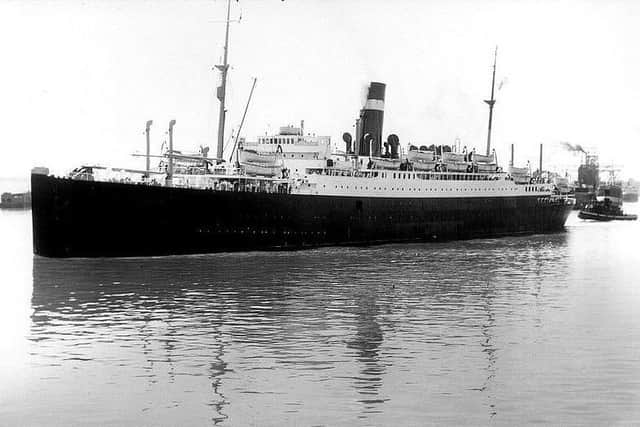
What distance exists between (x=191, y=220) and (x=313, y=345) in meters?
21.5

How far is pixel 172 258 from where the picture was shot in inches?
1484

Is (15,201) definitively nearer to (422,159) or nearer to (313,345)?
(422,159)

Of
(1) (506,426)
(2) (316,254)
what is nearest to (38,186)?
(2) (316,254)

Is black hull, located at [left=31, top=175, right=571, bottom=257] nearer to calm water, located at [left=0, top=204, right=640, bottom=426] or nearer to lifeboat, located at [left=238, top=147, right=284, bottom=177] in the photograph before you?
lifeboat, located at [left=238, top=147, right=284, bottom=177]

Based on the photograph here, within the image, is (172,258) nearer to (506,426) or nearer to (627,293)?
(627,293)

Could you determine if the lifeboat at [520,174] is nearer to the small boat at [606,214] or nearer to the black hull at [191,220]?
the black hull at [191,220]

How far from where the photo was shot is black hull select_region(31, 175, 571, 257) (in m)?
37.1

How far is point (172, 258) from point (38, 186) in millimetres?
6778

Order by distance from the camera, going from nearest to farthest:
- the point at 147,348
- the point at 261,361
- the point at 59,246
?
the point at 261,361, the point at 147,348, the point at 59,246

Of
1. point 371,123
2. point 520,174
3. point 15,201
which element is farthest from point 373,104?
point 15,201

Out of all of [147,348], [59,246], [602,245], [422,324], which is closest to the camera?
[147,348]

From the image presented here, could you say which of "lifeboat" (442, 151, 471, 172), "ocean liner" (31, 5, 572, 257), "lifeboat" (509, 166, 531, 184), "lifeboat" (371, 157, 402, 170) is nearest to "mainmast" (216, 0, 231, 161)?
"ocean liner" (31, 5, 572, 257)

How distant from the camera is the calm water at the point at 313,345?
1434cm

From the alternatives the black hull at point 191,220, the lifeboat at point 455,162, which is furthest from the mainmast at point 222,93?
the lifeboat at point 455,162
